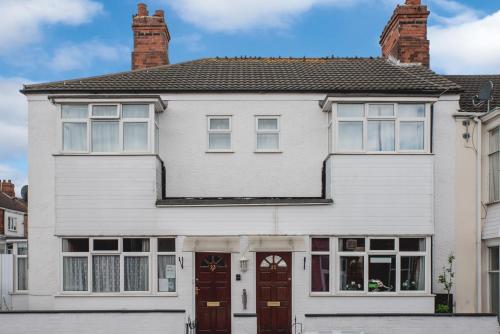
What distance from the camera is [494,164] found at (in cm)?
1684

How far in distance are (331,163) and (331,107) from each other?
164 centimetres

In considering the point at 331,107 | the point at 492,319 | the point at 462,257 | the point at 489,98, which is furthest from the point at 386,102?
the point at 492,319

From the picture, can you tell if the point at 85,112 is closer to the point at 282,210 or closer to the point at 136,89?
the point at 136,89

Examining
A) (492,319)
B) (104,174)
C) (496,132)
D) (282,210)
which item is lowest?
(492,319)

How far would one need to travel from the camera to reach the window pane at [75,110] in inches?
643

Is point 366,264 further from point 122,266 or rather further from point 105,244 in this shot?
point 105,244

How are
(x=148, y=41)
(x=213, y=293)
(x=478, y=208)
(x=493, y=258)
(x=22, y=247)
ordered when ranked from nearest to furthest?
(x=213, y=293) → (x=493, y=258) → (x=478, y=208) → (x=148, y=41) → (x=22, y=247)

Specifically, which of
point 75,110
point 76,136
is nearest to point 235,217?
point 76,136

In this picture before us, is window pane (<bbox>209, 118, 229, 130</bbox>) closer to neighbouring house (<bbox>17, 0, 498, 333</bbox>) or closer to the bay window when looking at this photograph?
neighbouring house (<bbox>17, 0, 498, 333</bbox>)

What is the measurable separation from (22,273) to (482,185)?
1445cm

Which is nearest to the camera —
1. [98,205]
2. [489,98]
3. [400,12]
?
[98,205]

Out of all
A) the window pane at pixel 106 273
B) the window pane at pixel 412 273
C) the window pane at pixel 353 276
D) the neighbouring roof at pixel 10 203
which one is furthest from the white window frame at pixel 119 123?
the neighbouring roof at pixel 10 203

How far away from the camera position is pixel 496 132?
16.8 metres

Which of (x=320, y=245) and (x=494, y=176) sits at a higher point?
(x=494, y=176)
